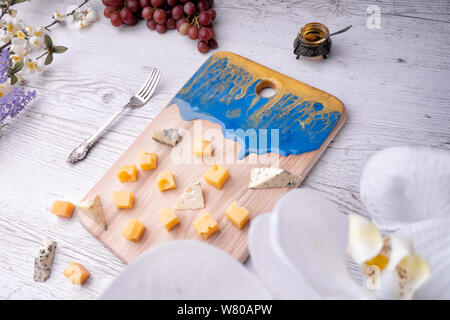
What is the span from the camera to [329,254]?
0.32 m

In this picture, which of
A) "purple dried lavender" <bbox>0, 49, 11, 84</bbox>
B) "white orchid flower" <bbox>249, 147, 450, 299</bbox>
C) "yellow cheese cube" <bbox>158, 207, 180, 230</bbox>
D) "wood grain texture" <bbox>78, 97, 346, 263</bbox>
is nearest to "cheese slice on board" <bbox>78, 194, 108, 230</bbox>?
"wood grain texture" <bbox>78, 97, 346, 263</bbox>

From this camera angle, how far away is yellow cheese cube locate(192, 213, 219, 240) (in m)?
0.63

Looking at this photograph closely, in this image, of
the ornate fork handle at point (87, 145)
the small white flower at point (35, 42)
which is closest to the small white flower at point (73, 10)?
the small white flower at point (35, 42)

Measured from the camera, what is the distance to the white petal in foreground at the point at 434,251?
296mm

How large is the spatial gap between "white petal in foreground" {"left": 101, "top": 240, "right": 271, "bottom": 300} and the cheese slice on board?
46 centimetres

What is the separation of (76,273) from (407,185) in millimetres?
537

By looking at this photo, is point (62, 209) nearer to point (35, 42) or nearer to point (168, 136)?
point (168, 136)

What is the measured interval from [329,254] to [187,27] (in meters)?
0.70

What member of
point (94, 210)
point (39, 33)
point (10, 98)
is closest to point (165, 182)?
point (94, 210)

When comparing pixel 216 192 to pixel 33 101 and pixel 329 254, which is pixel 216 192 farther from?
pixel 33 101

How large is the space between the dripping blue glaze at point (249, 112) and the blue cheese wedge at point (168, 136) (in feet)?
0.16

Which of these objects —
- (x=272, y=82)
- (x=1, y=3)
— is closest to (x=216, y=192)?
(x=272, y=82)

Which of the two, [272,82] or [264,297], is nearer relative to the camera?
[264,297]

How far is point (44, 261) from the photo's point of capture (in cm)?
66
